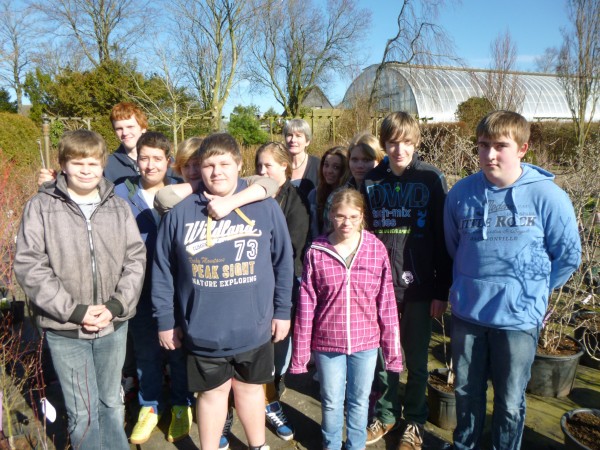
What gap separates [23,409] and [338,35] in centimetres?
2465

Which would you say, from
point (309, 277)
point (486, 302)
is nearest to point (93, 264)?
point (309, 277)

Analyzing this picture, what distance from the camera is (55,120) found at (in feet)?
48.1

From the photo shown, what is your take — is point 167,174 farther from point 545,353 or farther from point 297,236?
point 545,353

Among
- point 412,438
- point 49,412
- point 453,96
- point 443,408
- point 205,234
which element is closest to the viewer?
point 49,412

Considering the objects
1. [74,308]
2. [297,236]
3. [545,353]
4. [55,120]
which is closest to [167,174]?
[297,236]

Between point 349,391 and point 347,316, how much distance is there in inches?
18.5

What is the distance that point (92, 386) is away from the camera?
232cm

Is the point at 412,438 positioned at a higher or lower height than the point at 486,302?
lower

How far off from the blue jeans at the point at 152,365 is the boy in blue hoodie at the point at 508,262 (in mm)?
1800

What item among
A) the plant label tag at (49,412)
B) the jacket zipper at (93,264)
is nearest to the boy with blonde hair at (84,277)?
the jacket zipper at (93,264)

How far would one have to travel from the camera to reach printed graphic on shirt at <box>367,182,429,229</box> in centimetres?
258

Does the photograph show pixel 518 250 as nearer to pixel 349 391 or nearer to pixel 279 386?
pixel 349 391

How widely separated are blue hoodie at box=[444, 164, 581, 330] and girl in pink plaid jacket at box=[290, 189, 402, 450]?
1.51 feet

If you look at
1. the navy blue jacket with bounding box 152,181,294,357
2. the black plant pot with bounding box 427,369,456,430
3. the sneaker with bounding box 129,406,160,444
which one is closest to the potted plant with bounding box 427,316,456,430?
the black plant pot with bounding box 427,369,456,430
